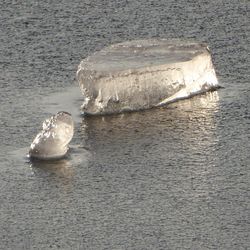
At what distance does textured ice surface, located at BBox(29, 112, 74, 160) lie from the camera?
9.53 meters

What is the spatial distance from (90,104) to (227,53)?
1.98 m

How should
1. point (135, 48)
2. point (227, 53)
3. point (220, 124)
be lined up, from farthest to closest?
point (227, 53)
point (135, 48)
point (220, 124)

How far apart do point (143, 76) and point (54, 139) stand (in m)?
1.30

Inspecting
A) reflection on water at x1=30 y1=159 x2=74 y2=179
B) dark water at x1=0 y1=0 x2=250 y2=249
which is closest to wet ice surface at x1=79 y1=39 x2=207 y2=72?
dark water at x1=0 y1=0 x2=250 y2=249

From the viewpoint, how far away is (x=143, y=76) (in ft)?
34.4

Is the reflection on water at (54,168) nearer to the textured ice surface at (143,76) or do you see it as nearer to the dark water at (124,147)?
the dark water at (124,147)

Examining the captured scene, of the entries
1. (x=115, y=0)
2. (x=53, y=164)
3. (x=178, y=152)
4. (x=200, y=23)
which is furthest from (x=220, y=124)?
(x=115, y=0)

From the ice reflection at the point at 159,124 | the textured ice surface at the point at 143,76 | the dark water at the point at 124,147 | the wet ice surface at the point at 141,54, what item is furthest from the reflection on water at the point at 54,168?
the wet ice surface at the point at 141,54

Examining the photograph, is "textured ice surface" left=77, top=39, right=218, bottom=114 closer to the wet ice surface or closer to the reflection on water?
the wet ice surface

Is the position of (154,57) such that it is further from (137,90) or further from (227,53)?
(227,53)

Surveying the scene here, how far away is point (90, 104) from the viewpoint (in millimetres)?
10477

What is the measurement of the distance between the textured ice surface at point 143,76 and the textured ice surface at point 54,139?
2.80 feet

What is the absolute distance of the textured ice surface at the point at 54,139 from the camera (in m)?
9.53

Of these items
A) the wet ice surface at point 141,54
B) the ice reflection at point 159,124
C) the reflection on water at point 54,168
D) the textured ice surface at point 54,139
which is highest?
the wet ice surface at point 141,54
